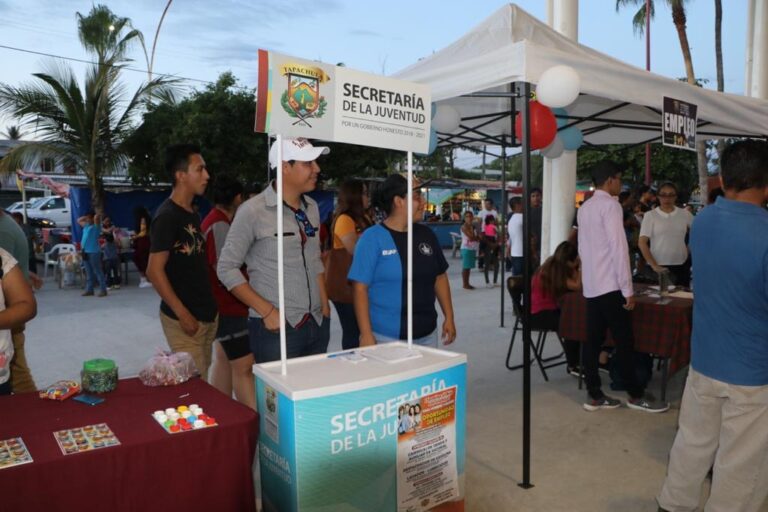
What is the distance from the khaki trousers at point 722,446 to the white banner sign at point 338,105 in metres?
1.57

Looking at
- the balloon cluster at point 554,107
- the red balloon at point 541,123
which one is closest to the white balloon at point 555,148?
the balloon cluster at point 554,107

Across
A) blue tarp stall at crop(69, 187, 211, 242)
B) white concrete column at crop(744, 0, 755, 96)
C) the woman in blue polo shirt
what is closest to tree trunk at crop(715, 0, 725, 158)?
white concrete column at crop(744, 0, 755, 96)

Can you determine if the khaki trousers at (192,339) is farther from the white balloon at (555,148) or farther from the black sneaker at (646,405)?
the white balloon at (555,148)

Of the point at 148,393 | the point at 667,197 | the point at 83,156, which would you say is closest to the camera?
the point at 148,393

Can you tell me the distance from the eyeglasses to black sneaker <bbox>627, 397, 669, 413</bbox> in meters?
2.74

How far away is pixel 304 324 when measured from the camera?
275 centimetres

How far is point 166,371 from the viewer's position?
2227 millimetres

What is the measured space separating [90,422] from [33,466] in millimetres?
335

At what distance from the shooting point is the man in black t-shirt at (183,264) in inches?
110

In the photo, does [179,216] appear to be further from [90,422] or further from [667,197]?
[667,197]

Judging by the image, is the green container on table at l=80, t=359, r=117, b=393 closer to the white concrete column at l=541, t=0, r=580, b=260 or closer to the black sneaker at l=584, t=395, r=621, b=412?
the black sneaker at l=584, t=395, r=621, b=412

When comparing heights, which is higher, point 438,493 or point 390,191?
point 390,191

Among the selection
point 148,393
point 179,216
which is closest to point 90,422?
point 148,393

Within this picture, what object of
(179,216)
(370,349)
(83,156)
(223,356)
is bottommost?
(223,356)
